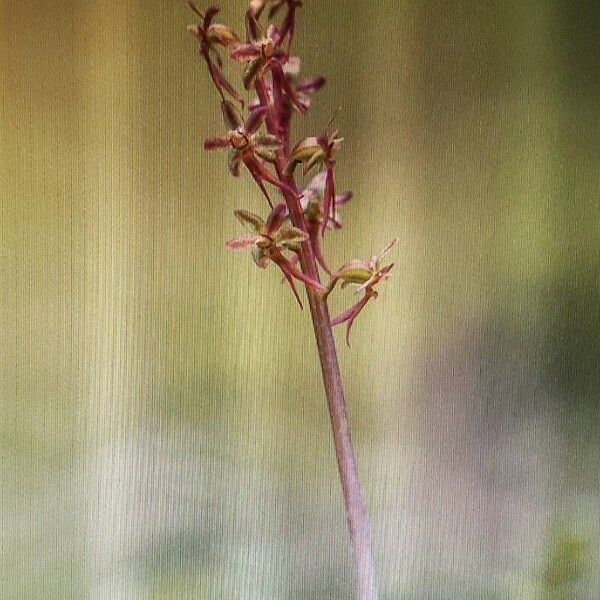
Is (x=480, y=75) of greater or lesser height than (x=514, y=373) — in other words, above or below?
above

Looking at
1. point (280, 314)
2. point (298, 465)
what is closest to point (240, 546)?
point (298, 465)

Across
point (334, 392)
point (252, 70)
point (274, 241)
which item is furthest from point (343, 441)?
point (252, 70)

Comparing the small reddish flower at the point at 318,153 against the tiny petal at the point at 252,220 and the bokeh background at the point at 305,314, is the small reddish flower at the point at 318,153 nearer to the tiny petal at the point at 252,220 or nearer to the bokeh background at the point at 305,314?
the tiny petal at the point at 252,220

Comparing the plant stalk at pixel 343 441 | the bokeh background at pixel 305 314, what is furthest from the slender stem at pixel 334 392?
the bokeh background at pixel 305 314

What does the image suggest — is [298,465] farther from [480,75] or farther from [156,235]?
[480,75]

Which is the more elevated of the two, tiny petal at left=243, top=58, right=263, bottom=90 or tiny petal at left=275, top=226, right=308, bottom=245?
tiny petal at left=243, top=58, right=263, bottom=90

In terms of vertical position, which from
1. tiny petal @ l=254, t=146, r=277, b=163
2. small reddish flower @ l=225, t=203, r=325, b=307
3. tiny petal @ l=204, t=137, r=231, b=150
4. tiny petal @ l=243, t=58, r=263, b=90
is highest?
tiny petal @ l=243, t=58, r=263, b=90

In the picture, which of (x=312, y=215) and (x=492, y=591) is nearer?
(x=312, y=215)

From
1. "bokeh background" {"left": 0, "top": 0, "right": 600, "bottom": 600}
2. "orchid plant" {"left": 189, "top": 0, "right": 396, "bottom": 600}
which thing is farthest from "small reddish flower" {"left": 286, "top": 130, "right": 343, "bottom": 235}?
"bokeh background" {"left": 0, "top": 0, "right": 600, "bottom": 600}

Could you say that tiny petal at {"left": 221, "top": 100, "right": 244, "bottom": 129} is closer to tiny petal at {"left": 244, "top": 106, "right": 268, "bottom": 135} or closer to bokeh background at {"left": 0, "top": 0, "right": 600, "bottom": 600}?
tiny petal at {"left": 244, "top": 106, "right": 268, "bottom": 135}
